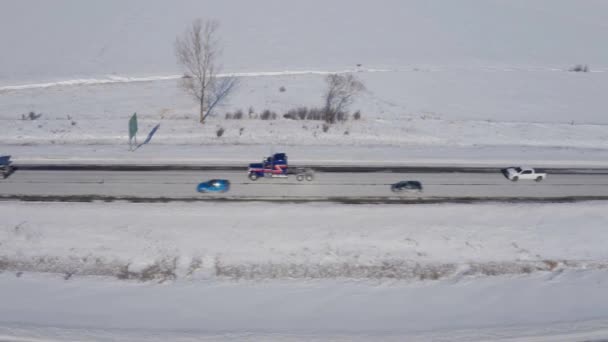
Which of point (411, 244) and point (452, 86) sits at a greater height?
point (452, 86)

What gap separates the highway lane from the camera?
33281mm

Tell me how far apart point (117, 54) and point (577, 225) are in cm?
6057

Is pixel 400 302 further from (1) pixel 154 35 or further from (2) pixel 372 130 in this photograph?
(1) pixel 154 35

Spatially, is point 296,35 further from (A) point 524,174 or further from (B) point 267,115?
(A) point 524,174

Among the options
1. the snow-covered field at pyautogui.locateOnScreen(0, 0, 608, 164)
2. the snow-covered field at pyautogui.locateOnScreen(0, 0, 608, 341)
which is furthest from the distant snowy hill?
the snow-covered field at pyautogui.locateOnScreen(0, 0, 608, 341)

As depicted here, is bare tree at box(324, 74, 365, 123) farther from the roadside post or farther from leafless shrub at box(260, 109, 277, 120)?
the roadside post

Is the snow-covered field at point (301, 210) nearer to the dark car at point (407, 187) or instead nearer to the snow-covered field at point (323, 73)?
the snow-covered field at point (323, 73)

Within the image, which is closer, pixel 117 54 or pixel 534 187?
pixel 534 187

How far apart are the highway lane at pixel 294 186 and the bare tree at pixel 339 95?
11717mm

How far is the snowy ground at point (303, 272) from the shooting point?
23.5 metres

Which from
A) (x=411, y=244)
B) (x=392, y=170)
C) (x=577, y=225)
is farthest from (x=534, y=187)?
(x=411, y=244)

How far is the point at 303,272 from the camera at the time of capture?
27250 millimetres

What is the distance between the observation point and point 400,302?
2523cm

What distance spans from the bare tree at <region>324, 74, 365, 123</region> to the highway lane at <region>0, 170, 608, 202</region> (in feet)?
38.4
